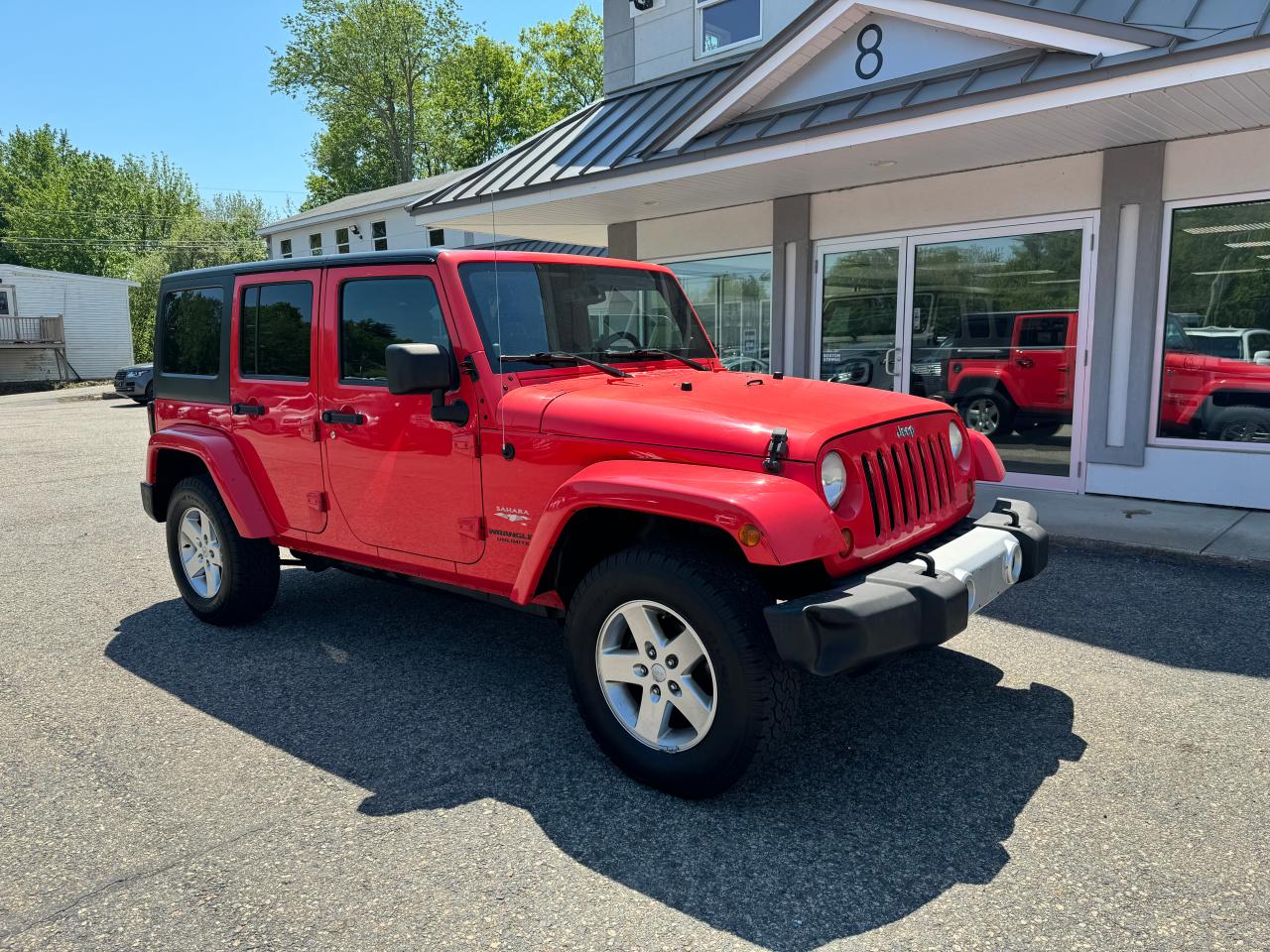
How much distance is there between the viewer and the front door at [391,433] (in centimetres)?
380

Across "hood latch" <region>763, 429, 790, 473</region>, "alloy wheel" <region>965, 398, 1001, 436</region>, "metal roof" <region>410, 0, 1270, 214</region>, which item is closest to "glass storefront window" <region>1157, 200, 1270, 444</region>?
"alloy wheel" <region>965, 398, 1001, 436</region>

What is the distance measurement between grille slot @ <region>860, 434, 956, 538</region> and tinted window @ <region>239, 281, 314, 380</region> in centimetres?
277

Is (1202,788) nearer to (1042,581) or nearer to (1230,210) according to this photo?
(1042,581)

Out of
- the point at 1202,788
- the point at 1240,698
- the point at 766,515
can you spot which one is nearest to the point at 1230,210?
the point at 1240,698

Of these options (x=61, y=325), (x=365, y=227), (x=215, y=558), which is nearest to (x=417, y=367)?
(x=215, y=558)

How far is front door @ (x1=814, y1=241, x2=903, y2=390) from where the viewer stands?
9.73m

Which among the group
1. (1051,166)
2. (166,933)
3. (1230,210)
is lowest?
(166,933)

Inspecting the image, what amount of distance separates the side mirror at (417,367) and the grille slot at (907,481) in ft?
5.48

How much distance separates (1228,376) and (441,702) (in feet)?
24.0

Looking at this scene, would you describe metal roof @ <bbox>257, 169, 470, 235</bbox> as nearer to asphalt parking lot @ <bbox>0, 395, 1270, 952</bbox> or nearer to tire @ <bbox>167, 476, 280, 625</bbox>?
tire @ <bbox>167, 476, 280, 625</bbox>

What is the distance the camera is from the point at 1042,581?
5777mm

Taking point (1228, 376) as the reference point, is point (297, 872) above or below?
below

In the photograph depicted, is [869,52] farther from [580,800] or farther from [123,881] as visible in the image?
[123,881]

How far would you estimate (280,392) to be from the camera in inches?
178
